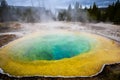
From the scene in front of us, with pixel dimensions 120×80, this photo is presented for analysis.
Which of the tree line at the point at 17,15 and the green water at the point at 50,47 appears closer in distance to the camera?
the green water at the point at 50,47

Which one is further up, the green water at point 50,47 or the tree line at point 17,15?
the tree line at point 17,15

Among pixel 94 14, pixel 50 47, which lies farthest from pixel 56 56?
pixel 94 14

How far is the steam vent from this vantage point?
1852 centimetres

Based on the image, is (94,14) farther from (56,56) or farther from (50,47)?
(56,56)

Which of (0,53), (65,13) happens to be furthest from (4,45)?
(65,13)

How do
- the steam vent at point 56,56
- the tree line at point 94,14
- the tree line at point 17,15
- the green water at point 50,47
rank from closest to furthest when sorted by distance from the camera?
the steam vent at point 56,56 < the green water at point 50,47 < the tree line at point 94,14 < the tree line at point 17,15

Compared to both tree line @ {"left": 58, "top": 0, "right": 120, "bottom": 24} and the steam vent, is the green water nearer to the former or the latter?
the steam vent

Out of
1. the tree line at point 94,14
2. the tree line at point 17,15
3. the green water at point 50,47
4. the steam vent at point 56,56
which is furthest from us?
the tree line at point 17,15

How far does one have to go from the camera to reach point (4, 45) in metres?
27.9

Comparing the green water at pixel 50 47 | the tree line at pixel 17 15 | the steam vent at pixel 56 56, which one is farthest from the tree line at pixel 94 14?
the green water at pixel 50 47

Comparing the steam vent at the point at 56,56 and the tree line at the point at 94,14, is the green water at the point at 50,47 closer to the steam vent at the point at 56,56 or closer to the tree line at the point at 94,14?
the steam vent at the point at 56,56

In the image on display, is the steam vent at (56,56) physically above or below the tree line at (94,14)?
Answer: below

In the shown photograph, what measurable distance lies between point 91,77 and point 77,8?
5250 cm

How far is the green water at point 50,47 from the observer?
2423cm
